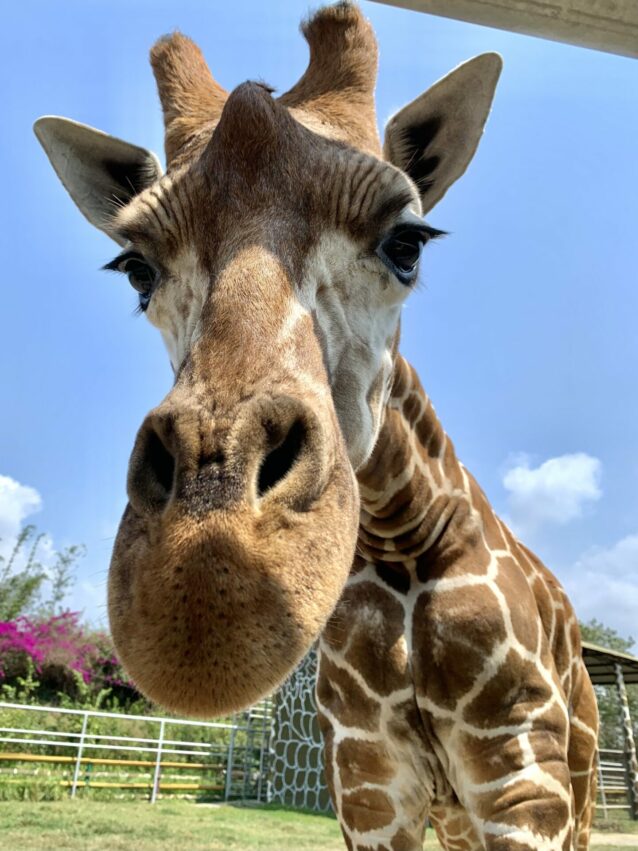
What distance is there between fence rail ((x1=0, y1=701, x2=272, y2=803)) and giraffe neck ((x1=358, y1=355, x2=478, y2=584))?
9882 millimetres

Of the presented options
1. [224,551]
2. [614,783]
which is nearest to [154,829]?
[224,551]

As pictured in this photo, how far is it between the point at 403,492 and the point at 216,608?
1839 millimetres

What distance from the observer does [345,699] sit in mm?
2953

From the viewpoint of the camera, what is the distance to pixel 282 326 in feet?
5.26

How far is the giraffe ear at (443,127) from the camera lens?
261 cm

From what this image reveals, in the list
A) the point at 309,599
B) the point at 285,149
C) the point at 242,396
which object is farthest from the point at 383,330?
the point at 309,599

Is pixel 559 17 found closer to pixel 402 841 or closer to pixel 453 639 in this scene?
pixel 453 639

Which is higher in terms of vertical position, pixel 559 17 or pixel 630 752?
pixel 559 17

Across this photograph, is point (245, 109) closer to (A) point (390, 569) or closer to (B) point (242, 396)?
(B) point (242, 396)

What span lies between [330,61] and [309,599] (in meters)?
2.28

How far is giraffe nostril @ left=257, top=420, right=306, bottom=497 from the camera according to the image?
52.0 inches

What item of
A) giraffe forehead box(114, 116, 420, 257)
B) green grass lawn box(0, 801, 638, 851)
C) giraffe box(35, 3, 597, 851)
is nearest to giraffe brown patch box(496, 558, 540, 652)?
giraffe box(35, 3, 597, 851)

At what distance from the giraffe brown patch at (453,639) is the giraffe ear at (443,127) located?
1523mm

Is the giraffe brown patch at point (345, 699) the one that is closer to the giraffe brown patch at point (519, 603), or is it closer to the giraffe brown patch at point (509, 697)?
the giraffe brown patch at point (509, 697)
